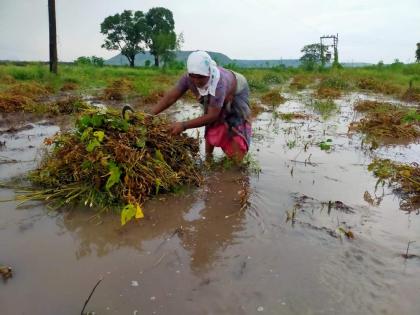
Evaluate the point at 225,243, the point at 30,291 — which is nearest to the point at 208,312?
the point at 225,243

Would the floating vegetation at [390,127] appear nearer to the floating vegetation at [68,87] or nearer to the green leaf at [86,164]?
the green leaf at [86,164]

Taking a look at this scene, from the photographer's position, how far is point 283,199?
12.0 feet

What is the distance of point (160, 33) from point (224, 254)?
50.3m

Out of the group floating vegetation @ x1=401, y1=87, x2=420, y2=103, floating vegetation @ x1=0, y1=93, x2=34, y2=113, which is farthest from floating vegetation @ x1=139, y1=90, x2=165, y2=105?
floating vegetation @ x1=401, y1=87, x2=420, y2=103

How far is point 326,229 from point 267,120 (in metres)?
4.91

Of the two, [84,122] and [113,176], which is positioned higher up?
[84,122]

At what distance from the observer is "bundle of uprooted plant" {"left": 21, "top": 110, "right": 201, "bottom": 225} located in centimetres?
327

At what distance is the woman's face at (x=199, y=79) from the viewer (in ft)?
12.2

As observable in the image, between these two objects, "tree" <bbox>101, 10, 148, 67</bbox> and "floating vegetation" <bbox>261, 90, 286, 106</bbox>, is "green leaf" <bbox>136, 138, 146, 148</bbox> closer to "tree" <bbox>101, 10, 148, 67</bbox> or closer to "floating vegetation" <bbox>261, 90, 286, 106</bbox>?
"floating vegetation" <bbox>261, 90, 286, 106</bbox>

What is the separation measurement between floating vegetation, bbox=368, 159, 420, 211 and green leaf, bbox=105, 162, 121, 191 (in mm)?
2508

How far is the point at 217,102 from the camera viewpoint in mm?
Answer: 3844

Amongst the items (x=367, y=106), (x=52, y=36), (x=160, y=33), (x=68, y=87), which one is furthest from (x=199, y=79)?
(x=160, y=33)

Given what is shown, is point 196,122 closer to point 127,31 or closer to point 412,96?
point 412,96

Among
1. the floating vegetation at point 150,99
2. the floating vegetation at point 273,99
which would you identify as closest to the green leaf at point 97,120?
the floating vegetation at point 150,99
